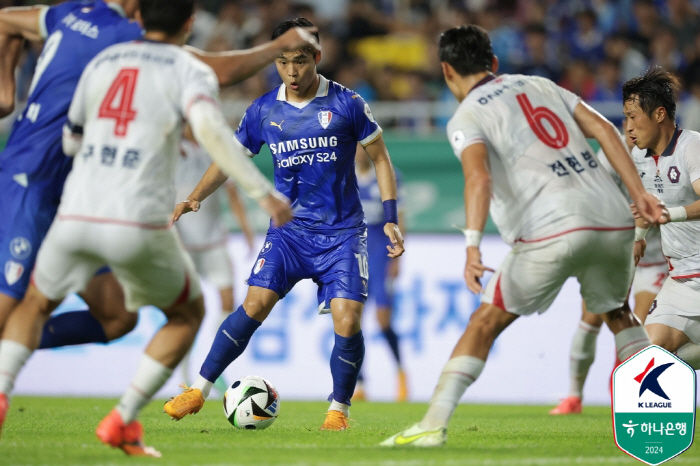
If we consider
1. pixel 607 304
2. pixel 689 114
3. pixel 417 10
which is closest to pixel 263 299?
pixel 607 304

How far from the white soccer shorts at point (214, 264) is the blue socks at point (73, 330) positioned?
5396 mm

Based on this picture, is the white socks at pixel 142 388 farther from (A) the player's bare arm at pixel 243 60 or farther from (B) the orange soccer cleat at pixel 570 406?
(B) the orange soccer cleat at pixel 570 406

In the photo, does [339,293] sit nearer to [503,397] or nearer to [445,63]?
[445,63]

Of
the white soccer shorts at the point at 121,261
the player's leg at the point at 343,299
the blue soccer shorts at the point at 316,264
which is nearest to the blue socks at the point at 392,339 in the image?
the player's leg at the point at 343,299

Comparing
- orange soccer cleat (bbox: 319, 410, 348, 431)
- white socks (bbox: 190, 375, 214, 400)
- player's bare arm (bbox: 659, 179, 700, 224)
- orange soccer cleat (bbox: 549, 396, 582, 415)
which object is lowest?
orange soccer cleat (bbox: 549, 396, 582, 415)

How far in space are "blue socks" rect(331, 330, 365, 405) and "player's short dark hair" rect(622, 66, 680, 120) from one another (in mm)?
2586

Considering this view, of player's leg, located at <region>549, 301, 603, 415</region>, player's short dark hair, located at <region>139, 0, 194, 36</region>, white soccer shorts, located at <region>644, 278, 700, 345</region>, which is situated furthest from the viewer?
player's leg, located at <region>549, 301, 603, 415</region>

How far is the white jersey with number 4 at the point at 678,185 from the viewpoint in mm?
6664

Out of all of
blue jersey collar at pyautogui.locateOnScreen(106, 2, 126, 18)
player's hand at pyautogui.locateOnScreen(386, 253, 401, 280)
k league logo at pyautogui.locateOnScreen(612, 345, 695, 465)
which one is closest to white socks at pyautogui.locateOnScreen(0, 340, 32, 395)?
blue jersey collar at pyautogui.locateOnScreen(106, 2, 126, 18)

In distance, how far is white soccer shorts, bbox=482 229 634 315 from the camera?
5.04 metres

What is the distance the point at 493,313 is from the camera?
511 cm

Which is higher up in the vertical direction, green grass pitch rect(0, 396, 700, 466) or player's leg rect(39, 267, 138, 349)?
player's leg rect(39, 267, 138, 349)

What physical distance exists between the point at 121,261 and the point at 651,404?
3.05 meters

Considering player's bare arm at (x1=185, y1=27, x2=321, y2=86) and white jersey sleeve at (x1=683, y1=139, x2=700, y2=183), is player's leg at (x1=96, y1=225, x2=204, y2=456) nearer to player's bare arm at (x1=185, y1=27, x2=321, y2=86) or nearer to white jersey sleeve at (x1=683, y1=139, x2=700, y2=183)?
player's bare arm at (x1=185, y1=27, x2=321, y2=86)
